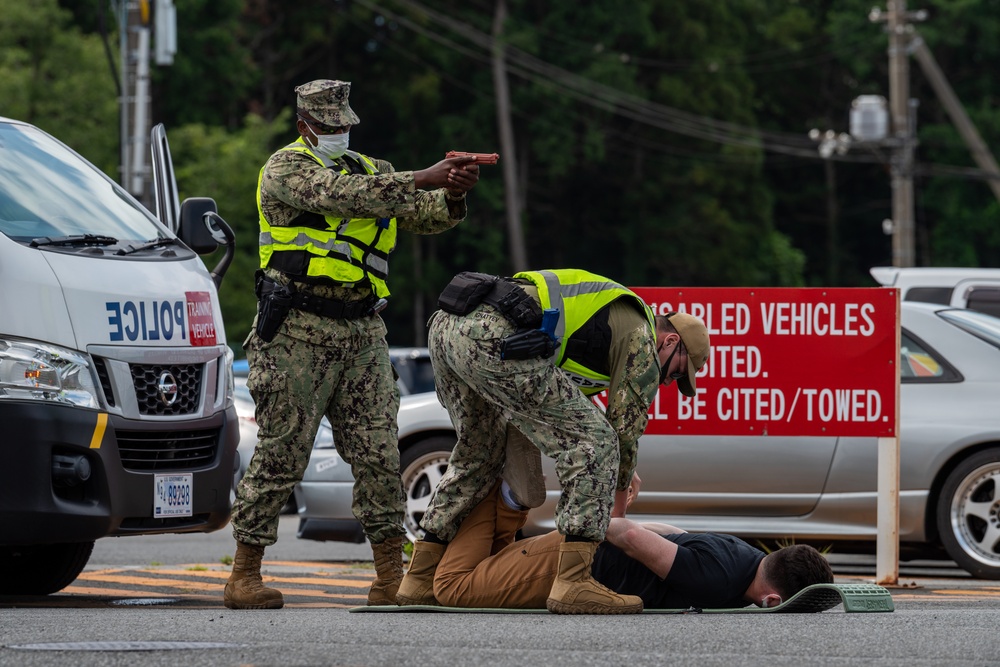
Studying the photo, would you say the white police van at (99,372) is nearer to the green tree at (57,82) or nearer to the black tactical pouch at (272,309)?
the black tactical pouch at (272,309)

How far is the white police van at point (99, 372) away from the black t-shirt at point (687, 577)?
5.32 ft

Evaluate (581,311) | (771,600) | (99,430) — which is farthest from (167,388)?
(771,600)

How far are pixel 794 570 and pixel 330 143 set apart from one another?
93.2 inches

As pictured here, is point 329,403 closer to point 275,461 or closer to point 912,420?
point 275,461

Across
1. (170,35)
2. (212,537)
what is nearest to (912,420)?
(212,537)

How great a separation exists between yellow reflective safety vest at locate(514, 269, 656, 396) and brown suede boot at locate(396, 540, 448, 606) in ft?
2.94

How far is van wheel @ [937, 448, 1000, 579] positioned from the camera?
8844 mm

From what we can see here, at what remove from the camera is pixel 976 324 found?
9.45 metres

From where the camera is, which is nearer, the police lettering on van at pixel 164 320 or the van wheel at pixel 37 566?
the police lettering on van at pixel 164 320

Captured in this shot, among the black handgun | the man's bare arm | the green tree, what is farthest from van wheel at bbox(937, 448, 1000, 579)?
the green tree

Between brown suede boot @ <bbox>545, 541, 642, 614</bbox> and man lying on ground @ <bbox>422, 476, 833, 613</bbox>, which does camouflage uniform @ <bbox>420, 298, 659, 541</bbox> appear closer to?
brown suede boot @ <bbox>545, 541, 642, 614</bbox>

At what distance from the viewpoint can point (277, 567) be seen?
956 centimetres

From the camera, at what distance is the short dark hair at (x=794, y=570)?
6.28 meters

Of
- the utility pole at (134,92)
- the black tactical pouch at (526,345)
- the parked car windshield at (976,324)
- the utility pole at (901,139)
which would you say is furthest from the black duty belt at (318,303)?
the utility pole at (901,139)
